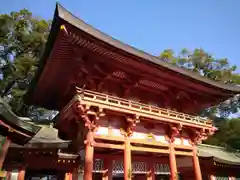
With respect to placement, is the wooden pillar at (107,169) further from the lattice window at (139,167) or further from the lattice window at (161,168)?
the lattice window at (161,168)

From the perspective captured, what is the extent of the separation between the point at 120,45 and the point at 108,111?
3.79 meters

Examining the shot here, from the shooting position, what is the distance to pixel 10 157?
842 cm

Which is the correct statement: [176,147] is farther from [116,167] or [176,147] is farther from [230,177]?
[230,177]

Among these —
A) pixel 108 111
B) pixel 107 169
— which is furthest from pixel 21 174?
pixel 108 111

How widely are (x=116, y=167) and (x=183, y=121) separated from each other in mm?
4802

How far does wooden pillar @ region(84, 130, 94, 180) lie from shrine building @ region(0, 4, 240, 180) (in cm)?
4

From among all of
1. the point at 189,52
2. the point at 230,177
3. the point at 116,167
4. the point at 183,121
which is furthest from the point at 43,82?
the point at 189,52

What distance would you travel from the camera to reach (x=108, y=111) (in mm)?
9891

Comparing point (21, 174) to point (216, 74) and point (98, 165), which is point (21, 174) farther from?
point (216, 74)

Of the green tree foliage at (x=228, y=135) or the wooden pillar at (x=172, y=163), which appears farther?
the green tree foliage at (x=228, y=135)

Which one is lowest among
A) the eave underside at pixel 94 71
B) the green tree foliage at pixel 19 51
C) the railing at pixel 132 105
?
the railing at pixel 132 105

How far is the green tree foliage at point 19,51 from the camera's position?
81.0 feet

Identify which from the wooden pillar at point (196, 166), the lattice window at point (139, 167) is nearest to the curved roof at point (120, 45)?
the wooden pillar at point (196, 166)

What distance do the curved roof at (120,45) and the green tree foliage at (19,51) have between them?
55.7ft
